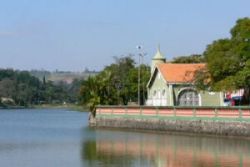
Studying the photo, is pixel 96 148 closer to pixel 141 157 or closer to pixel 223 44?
pixel 141 157

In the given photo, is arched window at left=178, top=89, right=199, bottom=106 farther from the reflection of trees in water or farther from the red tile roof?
the reflection of trees in water

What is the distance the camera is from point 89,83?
290 ft

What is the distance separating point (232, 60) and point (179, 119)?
652 centimetres

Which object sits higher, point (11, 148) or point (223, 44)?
point (223, 44)

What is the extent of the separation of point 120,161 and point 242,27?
27.4m

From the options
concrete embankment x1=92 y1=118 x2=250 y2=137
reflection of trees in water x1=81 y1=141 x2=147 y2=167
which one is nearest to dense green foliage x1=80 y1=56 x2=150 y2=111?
concrete embankment x1=92 y1=118 x2=250 y2=137

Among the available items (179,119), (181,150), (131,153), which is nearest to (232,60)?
(179,119)

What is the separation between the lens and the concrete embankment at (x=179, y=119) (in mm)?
49812

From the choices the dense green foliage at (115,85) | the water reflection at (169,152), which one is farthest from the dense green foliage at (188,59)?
the water reflection at (169,152)

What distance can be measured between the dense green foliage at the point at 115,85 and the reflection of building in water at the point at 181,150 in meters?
33.7

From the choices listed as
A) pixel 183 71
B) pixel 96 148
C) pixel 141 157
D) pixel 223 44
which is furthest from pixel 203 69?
pixel 141 157

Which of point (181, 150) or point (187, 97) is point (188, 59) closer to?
point (187, 97)

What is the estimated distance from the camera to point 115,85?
10062cm

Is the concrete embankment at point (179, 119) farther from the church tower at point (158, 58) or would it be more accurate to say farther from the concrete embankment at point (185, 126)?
the church tower at point (158, 58)
